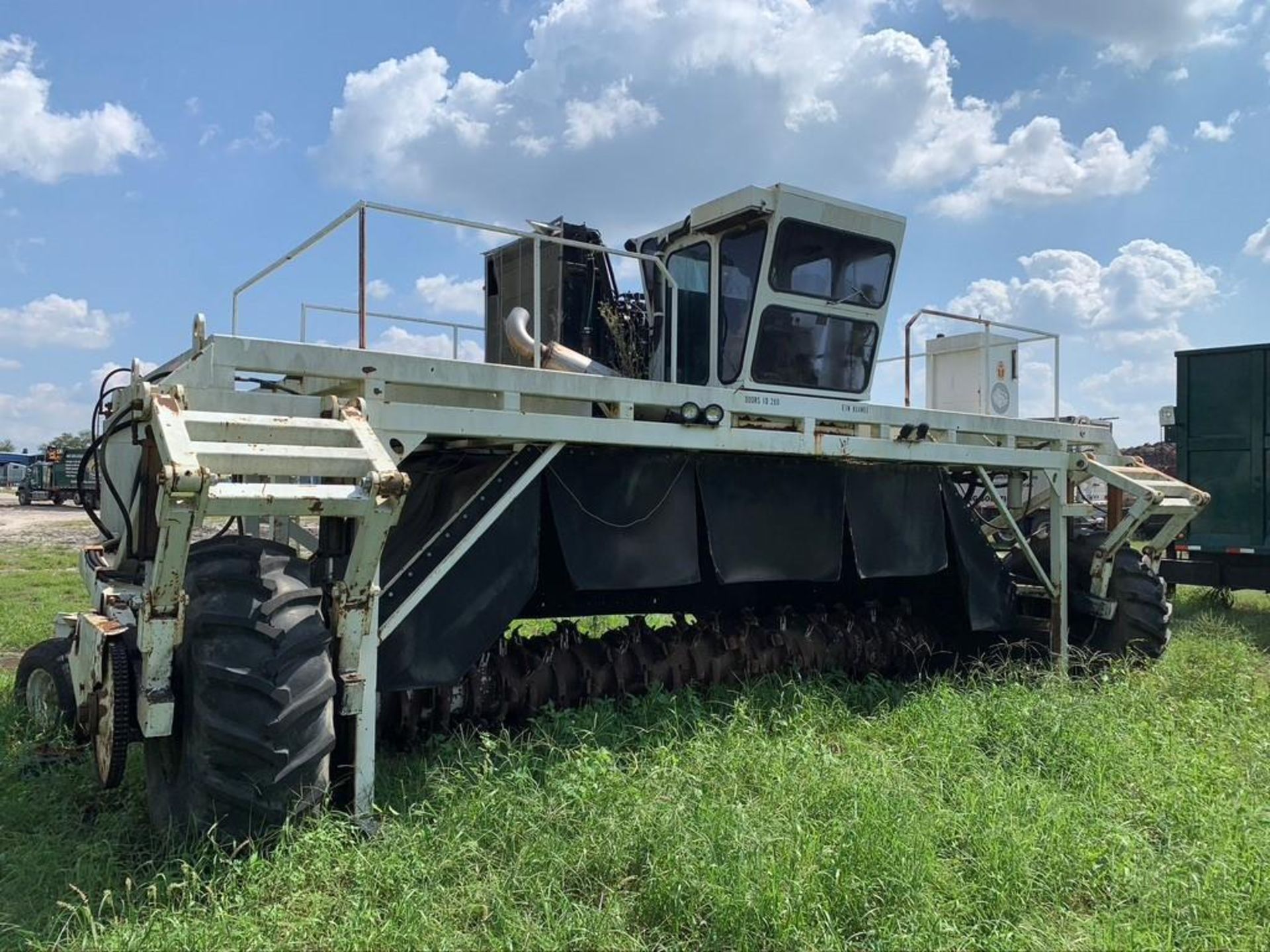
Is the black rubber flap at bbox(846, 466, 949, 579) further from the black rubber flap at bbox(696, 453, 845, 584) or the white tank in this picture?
the white tank

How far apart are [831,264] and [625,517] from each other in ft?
7.61

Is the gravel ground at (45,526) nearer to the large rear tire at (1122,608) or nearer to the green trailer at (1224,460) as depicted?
the large rear tire at (1122,608)

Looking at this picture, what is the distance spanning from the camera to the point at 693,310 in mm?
5992

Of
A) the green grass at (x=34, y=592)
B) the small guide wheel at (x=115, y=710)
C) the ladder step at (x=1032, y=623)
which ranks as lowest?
the green grass at (x=34, y=592)

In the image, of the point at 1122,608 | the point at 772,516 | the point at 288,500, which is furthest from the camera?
the point at 1122,608

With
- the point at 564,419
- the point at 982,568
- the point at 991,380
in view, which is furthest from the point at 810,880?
the point at 991,380

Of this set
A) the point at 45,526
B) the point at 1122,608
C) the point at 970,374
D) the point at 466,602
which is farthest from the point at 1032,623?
the point at 45,526

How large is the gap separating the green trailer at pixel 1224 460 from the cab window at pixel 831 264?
630 centimetres

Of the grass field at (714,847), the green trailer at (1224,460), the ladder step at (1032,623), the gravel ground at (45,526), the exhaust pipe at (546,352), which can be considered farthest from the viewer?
the gravel ground at (45,526)

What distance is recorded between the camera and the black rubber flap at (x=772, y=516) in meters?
5.32

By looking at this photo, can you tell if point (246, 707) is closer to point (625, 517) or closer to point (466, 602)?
point (466, 602)

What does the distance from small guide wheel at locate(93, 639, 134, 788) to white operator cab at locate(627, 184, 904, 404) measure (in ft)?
10.2

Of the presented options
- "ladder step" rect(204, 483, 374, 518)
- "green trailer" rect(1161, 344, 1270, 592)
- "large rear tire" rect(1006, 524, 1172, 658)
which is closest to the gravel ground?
"ladder step" rect(204, 483, 374, 518)

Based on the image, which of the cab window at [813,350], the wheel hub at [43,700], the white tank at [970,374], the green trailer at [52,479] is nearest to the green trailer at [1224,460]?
the white tank at [970,374]
